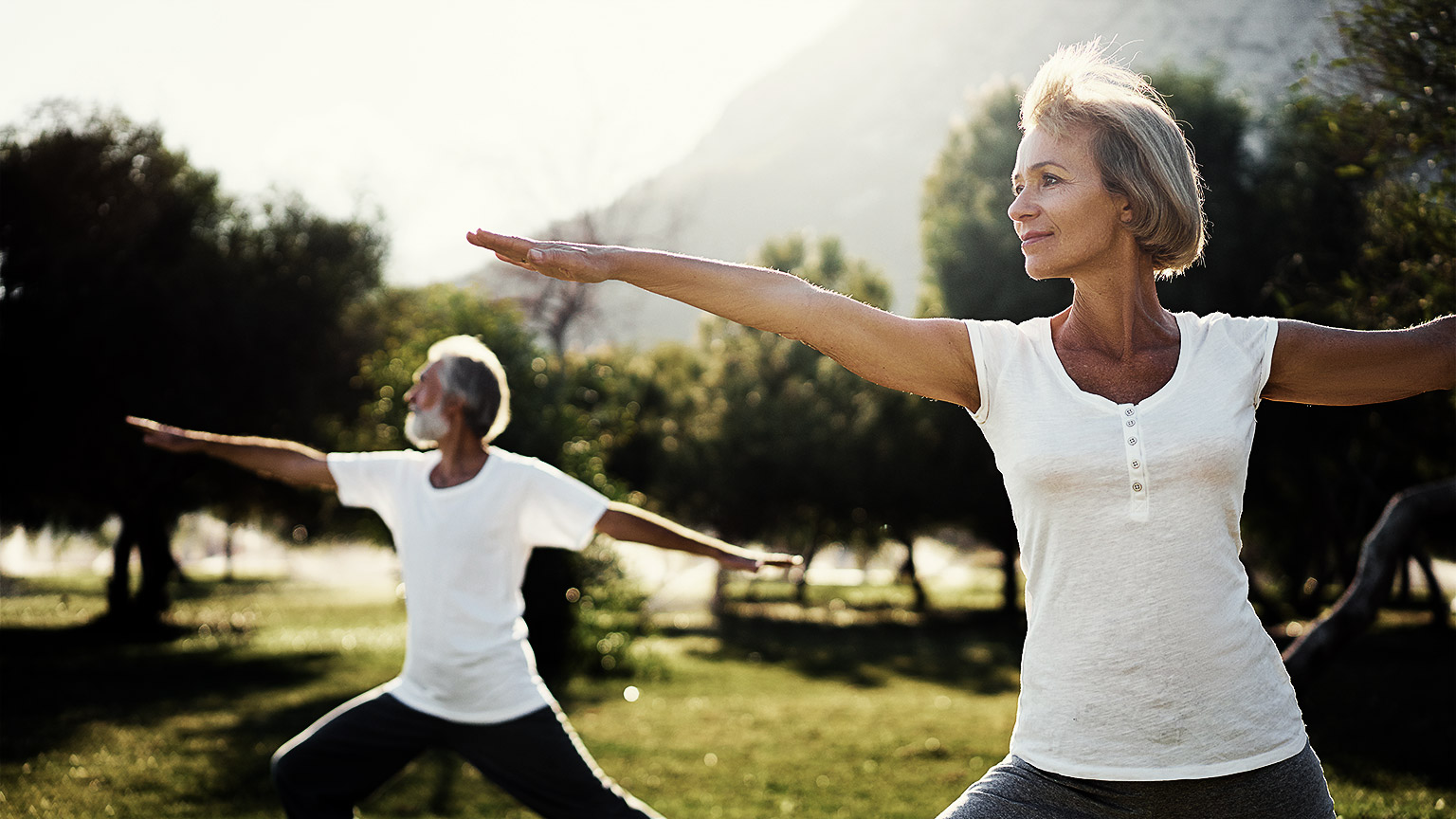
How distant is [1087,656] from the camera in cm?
240

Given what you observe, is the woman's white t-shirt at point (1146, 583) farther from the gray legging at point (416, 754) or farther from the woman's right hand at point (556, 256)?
the gray legging at point (416, 754)

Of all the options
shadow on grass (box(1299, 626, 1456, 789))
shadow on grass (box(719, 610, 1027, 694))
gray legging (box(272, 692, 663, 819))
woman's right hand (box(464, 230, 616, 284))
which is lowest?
shadow on grass (box(719, 610, 1027, 694))

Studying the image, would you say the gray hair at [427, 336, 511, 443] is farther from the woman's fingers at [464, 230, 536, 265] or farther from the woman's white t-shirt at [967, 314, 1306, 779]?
the woman's white t-shirt at [967, 314, 1306, 779]

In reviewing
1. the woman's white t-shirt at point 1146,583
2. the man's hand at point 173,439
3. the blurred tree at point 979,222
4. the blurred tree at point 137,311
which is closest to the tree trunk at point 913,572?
the blurred tree at point 979,222

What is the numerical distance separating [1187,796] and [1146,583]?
0.47 m

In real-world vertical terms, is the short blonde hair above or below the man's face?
above

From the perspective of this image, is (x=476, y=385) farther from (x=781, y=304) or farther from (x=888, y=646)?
(x=888, y=646)

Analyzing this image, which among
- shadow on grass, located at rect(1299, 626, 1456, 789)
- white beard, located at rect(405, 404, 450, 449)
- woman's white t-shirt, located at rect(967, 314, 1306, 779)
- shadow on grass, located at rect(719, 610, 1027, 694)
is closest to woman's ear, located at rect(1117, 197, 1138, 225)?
woman's white t-shirt, located at rect(967, 314, 1306, 779)

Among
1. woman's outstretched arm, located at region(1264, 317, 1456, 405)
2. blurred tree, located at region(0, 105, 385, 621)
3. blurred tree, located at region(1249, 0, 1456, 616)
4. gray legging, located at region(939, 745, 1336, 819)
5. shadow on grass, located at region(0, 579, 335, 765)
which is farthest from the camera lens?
blurred tree, located at region(0, 105, 385, 621)

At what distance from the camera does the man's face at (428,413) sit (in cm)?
524

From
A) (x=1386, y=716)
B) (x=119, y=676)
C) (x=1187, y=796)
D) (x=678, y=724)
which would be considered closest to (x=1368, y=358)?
(x=1187, y=796)

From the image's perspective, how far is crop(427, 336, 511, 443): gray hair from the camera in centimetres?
530

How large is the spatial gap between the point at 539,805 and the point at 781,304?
3113 millimetres

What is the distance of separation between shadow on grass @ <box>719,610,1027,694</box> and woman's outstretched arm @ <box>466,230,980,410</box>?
16451mm
